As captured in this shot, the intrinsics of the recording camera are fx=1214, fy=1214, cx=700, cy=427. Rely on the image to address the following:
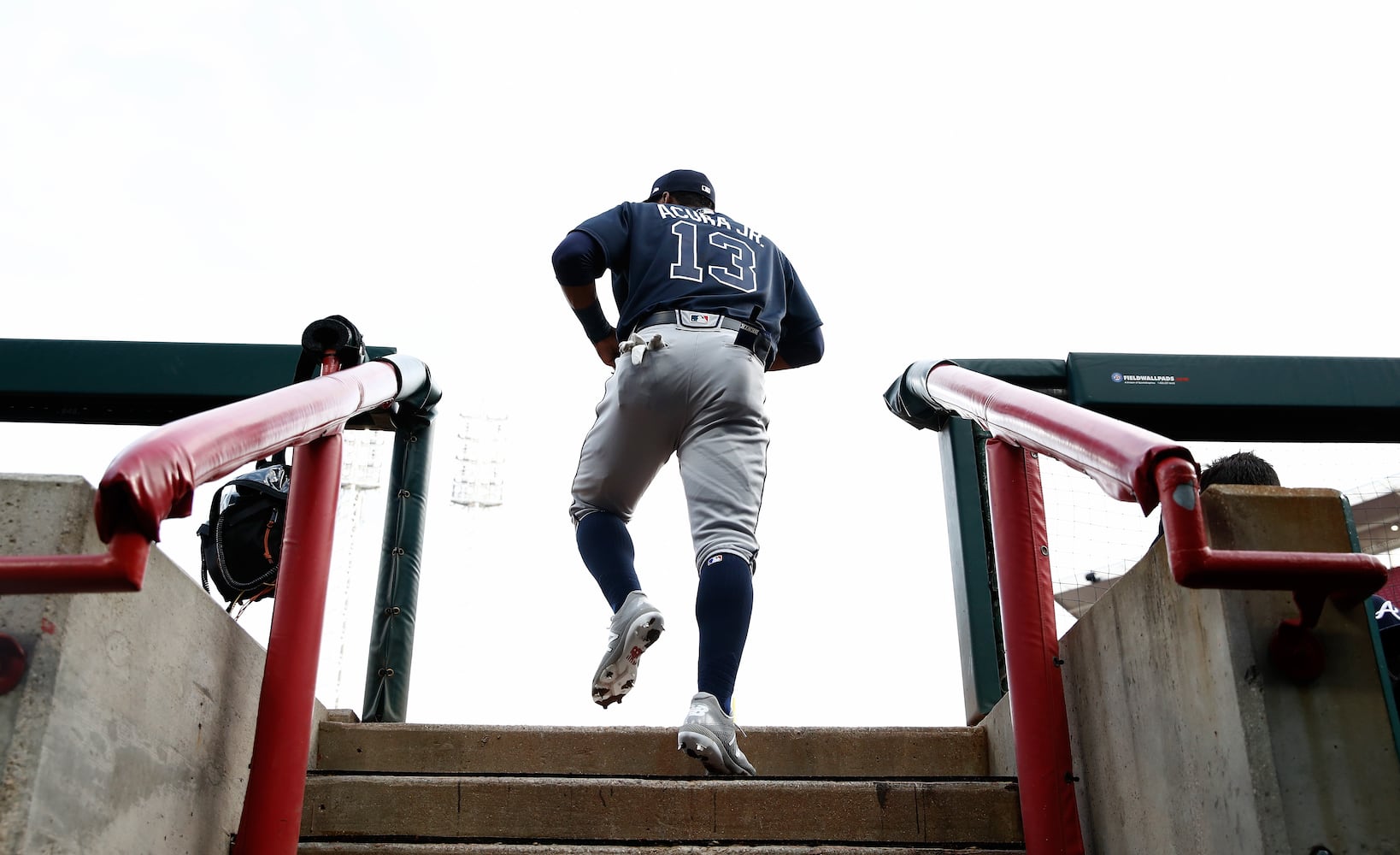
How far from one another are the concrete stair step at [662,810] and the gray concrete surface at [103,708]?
0.46m

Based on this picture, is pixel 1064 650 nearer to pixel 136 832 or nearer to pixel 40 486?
pixel 136 832

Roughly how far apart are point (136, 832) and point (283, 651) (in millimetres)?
440

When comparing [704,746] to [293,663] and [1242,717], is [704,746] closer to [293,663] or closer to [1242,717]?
[293,663]

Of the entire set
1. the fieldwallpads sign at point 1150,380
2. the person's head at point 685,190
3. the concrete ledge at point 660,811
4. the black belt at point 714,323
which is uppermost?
the person's head at point 685,190

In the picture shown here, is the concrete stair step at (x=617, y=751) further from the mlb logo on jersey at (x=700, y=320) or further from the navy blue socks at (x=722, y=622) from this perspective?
→ the mlb logo on jersey at (x=700, y=320)

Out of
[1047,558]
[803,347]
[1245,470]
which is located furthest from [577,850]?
[803,347]

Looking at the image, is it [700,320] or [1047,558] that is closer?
[1047,558]

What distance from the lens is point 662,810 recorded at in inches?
110

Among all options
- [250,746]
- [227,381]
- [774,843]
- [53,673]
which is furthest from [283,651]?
[227,381]

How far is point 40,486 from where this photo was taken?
1.88 m

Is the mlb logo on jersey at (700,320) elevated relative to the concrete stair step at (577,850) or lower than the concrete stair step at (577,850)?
elevated

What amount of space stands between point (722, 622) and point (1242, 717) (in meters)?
1.38

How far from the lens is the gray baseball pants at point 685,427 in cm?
327

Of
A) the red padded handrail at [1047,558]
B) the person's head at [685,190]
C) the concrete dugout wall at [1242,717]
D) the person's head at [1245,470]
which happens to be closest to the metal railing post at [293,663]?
the red padded handrail at [1047,558]
